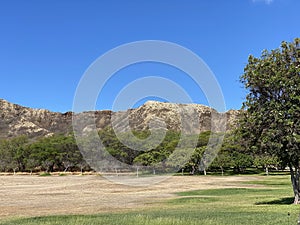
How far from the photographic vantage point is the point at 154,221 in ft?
63.6

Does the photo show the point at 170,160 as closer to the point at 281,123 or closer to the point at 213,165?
the point at 213,165

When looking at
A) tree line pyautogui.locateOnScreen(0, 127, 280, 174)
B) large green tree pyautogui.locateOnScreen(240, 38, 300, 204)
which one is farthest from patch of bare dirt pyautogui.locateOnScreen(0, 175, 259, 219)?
tree line pyautogui.locateOnScreen(0, 127, 280, 174)

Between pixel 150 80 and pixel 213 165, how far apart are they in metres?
53.6

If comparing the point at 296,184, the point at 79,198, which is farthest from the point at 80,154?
the point at 296,184

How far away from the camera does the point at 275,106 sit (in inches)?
991

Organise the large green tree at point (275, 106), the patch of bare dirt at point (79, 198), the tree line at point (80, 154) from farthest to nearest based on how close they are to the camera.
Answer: the tree line at point (80, 154) → the patch of bare dirt at point (79, 198) → the large green tree at point (275, 106)

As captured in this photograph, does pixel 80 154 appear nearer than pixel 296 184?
No

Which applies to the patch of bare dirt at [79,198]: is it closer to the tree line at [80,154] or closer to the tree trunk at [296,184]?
the tree trunk at [296,184]

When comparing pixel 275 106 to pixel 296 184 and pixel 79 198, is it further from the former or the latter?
pixel 79 198

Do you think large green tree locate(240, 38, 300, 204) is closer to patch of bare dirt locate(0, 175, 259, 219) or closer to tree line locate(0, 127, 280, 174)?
patch of bare dirt locate(0, 175, 259, 219)

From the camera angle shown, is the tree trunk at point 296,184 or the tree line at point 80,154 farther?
the tree line at point 80,154

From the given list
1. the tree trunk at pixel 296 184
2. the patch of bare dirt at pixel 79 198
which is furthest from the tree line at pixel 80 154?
the tree trunk at pixel 296 184

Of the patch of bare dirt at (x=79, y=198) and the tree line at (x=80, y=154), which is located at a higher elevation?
the tree line at (x=80, y=154)

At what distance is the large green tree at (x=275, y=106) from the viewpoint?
24500 millimetres
